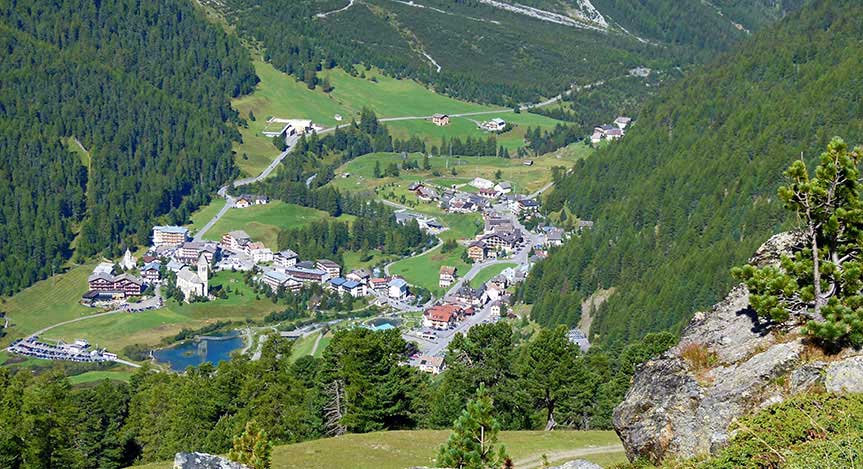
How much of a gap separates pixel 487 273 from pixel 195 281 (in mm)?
39074

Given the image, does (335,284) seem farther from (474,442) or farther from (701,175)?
(474,442)

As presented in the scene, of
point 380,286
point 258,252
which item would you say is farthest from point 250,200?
point 380,286

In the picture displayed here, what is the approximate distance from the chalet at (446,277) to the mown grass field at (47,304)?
45.1 meters

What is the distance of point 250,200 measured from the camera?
167750 millimetres

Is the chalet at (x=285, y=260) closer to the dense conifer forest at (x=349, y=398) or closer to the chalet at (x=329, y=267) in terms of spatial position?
the chalet at (x=329, y=267)

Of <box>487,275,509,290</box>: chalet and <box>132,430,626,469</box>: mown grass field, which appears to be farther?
<box>487,275,509,290</box>: chalet

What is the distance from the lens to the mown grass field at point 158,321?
11781 cm

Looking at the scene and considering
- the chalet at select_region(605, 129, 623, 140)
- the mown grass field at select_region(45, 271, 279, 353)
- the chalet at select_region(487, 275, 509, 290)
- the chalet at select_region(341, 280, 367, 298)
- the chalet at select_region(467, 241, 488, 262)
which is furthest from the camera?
the chalet at select_region(605, 129, 623, 140)

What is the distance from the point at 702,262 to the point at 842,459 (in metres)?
88.7

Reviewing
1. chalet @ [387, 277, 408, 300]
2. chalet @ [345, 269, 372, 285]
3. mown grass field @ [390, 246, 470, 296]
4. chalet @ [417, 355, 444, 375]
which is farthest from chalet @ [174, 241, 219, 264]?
chalet @ [417, 355, 444, 375]

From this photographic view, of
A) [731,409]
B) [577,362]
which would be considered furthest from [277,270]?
[731,409]

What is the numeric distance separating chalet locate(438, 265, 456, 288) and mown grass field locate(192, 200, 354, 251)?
1183 inches

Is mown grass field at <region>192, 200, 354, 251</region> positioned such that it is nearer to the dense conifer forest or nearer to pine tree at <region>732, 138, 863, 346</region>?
the dense conifer forest

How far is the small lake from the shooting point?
357ft
